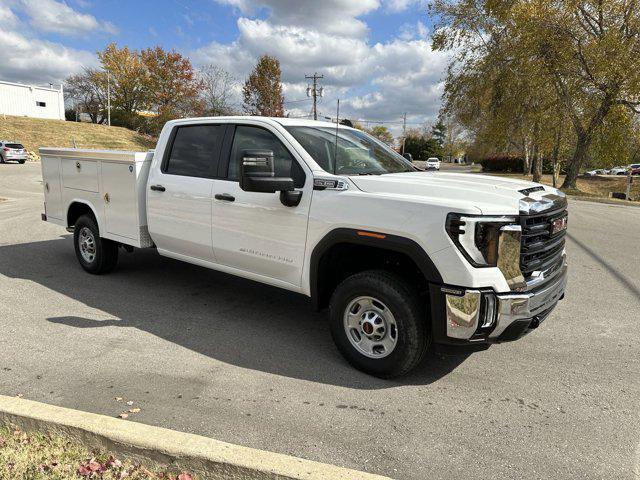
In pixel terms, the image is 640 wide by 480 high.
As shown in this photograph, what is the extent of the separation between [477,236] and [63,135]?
171 ft

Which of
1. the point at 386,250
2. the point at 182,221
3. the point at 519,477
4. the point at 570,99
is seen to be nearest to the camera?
the point at 519,477

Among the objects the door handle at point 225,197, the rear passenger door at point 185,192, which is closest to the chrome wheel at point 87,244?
the rear passenger door at point 185,192

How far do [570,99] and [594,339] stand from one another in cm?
2193

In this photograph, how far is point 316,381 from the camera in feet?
12.0

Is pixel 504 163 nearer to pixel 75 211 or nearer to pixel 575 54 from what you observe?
pixel 575 54

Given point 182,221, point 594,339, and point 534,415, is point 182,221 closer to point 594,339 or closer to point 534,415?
point 534,415

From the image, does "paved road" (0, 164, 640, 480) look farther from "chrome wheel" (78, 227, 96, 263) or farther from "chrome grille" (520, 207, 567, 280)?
"chrome grille" (520, 207, 567, 280)

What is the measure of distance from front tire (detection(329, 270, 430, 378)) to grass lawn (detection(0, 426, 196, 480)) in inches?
64.0

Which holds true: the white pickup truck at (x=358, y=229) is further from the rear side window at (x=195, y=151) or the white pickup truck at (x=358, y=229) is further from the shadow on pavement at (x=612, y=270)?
the shadow on pavement at (x=612, y=270)

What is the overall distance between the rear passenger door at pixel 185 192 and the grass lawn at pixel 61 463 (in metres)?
2.34

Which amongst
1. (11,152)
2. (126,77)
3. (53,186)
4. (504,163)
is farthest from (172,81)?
(53,186)

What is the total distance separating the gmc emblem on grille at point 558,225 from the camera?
3.62m

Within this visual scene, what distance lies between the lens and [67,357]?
3951 mm

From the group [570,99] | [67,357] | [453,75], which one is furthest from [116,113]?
[67,357]
